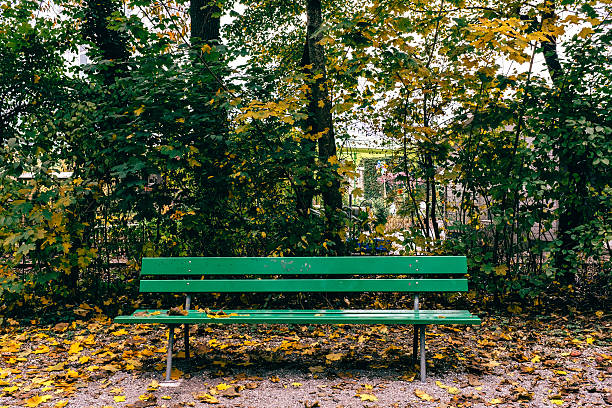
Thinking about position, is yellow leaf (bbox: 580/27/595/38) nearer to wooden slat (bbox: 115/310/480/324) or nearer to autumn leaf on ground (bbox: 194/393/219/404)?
wooden slat (bbox: 115/310/480/324)

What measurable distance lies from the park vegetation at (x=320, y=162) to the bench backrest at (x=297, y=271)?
0.97 metres

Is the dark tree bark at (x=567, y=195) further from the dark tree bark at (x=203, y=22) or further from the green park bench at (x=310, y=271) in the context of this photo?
the dark tree bark at (x=203, y=22)

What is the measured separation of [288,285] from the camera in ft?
13.2

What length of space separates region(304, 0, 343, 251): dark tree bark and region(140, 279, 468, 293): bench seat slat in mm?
1170

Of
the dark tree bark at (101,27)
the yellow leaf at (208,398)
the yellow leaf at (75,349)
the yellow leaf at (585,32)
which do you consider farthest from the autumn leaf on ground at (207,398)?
the dark tree bark at (101,27)

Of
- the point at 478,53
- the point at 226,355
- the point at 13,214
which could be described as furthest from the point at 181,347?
the point at 478,53

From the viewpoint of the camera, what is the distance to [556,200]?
519 cm

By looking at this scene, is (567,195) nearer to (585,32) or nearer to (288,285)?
(585,32)

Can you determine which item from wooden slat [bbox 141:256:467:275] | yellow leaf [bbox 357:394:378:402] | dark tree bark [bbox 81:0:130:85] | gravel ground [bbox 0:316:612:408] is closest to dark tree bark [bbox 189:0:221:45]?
dark tree bark [bbox 81:0:130:85]

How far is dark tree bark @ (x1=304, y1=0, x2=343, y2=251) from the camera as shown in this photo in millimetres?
5130

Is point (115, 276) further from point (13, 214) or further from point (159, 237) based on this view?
point (13, 214)

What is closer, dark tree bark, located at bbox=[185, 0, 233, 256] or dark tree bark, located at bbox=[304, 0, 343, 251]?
dark tree bark, located at bbox=[185, 0, 233, 256]

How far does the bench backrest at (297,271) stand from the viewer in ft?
13.1

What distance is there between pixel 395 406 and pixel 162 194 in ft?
10.3
